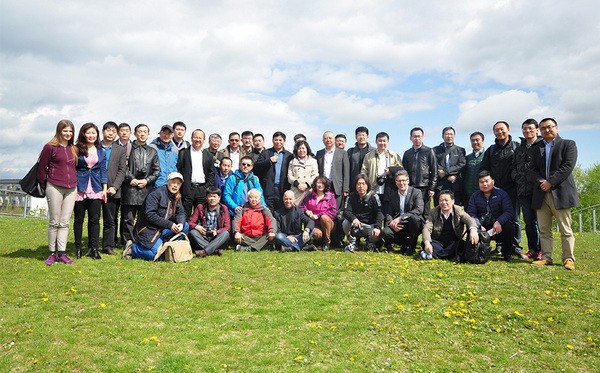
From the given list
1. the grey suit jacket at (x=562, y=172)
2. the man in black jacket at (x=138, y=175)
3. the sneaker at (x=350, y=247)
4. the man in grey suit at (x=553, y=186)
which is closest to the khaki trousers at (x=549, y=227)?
the man in grey suit at (x=553, y=186)

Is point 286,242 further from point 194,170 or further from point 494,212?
point 494,212

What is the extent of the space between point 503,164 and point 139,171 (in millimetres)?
9205

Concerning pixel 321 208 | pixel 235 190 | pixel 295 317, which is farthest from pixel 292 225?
pixel 295 317

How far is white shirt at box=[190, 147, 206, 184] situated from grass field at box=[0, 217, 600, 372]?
2.57m

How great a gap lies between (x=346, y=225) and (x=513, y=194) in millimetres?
4390

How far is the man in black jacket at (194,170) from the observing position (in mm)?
11602

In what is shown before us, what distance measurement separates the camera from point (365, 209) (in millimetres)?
12219

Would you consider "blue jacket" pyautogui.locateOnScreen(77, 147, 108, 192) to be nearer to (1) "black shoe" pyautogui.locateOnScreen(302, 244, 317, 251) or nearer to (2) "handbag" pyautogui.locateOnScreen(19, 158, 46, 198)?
(2) "handbag" pyautogui.locateOnScreen(19, 158, 46, 198)

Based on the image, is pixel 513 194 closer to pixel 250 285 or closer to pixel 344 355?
pixel 250 285

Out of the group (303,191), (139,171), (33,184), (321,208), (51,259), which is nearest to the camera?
(33,184)

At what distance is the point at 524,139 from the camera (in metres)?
11.0

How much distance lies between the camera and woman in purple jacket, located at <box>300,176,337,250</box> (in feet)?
40.2

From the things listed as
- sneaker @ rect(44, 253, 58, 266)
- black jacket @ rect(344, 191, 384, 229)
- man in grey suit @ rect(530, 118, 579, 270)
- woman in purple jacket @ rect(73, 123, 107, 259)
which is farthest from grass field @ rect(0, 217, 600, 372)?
black jacket @ rect(344, 191, 384, 229)

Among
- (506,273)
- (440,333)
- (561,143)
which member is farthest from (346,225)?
(440,333)
